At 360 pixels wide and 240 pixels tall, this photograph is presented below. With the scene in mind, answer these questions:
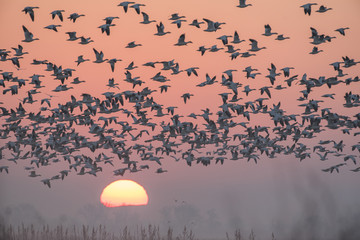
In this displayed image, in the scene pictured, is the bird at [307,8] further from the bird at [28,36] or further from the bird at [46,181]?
the bird at [46,181]

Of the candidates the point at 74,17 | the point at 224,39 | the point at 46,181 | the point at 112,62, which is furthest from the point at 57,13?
the point at 46,181

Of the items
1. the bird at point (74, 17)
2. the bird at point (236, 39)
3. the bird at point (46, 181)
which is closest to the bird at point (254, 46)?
the bird at point (236, 39)

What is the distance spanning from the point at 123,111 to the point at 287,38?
14.2m

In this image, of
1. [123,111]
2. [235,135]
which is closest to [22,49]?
[123,111]

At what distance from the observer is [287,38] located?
4697cm

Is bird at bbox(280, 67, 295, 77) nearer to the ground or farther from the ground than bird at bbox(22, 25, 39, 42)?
nearer to the ground

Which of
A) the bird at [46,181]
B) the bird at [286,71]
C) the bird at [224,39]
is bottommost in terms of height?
the bird at [46,181]

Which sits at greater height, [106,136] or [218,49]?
[218,49]

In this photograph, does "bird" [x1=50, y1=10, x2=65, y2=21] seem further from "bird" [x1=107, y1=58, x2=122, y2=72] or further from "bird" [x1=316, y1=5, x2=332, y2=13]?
"bird" [x1=316, y1=5, x2=332, y2=13]

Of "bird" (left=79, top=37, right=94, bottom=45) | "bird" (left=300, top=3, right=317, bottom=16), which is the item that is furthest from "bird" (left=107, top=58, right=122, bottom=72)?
"bird" (left=300, top=3, right=317, bottom=16)

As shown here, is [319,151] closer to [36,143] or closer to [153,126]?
[153,126]

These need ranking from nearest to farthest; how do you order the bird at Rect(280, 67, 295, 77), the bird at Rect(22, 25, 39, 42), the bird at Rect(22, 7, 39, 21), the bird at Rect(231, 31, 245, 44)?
the bird at Rect(22, 7, 39, 21)
the bird at Rect(22, 25, 39, 42)
the bird at Rect(231, 31, 245, 44)
the bird at Rect(280, 67, 295, 77)

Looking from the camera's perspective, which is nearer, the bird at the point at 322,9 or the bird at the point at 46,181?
the bird at the point at 322,9

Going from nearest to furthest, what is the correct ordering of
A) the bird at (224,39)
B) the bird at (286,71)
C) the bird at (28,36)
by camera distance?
the bird at (28,36)
the bird at (224,39)
the bird at (286,71)
